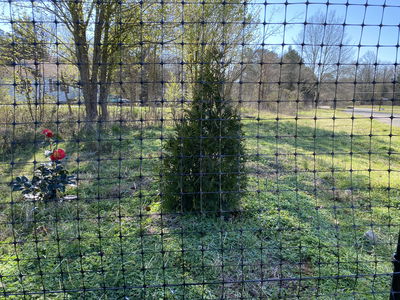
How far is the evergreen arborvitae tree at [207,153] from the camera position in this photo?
9.73 feet

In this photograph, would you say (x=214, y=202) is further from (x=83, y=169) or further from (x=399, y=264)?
(x=83, y=169)

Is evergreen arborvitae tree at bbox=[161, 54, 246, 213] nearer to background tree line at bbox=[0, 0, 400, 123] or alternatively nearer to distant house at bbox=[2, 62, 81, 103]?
background tree line at bbox=[0, 0, 400, 123]

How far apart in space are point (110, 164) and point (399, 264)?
14.6 feet

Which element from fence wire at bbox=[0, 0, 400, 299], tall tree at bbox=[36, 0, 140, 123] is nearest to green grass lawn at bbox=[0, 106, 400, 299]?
fence wire at bbox=[0, 0, 400, 299]

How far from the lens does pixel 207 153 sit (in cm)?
303

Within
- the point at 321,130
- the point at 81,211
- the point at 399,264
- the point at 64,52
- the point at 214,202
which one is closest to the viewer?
the point at 399,264

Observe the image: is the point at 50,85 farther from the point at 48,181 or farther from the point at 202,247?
the point at 48,181

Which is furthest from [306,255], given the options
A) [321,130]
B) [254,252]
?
[321,130]

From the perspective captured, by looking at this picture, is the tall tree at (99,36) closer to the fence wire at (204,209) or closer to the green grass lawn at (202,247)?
the fence wire at (204,209)

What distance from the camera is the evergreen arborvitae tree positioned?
2965mm

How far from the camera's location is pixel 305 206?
3.54 metres

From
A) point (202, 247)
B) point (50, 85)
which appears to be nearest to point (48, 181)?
point (50, 85)

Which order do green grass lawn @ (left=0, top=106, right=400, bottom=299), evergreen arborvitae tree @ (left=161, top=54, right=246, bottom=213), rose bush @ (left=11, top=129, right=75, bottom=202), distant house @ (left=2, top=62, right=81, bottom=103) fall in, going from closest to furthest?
distant house @ (left=2, top=62, right=81, bottom=103) → green grass lawn @ (left=0, top=106, right=400, bottom=299) → evergreen arborvitae tree @ (left=161, top=54, right=246, bottom=213) → rose bush @ (left=11, top=129, right=75, bottom=202)

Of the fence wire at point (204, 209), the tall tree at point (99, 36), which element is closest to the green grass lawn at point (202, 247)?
the fence wire at point (204, 209)
